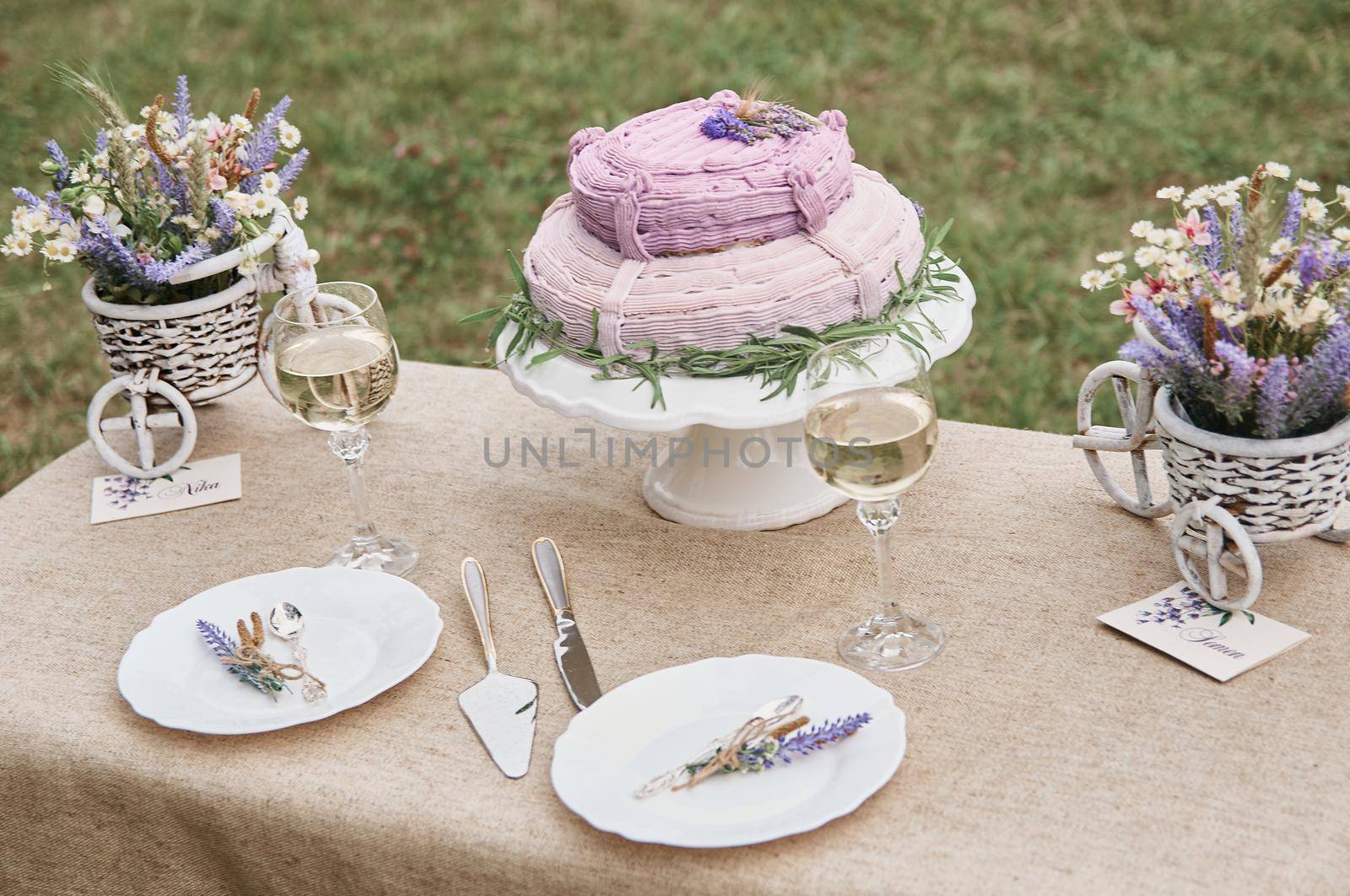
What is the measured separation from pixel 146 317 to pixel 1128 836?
4.29 feet

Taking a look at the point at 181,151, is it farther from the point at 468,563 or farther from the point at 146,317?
the point at 468,563

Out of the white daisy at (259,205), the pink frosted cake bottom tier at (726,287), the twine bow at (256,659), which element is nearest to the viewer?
the twine bow at (256,659)

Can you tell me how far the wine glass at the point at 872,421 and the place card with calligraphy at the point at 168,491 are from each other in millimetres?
886

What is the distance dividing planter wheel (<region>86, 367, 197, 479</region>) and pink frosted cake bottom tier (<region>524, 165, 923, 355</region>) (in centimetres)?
55

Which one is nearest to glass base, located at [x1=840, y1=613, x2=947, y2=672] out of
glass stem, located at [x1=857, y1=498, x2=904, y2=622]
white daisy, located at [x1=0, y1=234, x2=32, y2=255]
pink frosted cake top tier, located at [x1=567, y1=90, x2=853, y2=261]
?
glass stem, located at [x1=857, y1=498, x2=904, y2=622]

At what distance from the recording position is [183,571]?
5.12ft

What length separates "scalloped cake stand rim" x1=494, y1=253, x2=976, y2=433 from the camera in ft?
4.46

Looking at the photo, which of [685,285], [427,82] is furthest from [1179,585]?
[427,82]

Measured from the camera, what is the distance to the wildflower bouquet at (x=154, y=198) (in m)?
1.61

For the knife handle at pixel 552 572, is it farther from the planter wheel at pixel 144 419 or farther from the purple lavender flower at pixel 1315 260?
the purple lavender flower at pixel 1315 260

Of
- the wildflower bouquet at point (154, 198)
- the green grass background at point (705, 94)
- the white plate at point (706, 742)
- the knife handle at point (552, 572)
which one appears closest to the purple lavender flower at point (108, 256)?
the wildflower bouquet at point (154, 198)

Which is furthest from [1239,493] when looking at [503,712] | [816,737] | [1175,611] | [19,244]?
[19,244]

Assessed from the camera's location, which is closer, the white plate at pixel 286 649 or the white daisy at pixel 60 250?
the white plate at pixel 286 649

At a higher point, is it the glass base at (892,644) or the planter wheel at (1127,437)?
the planter wheel at (1127,437)
